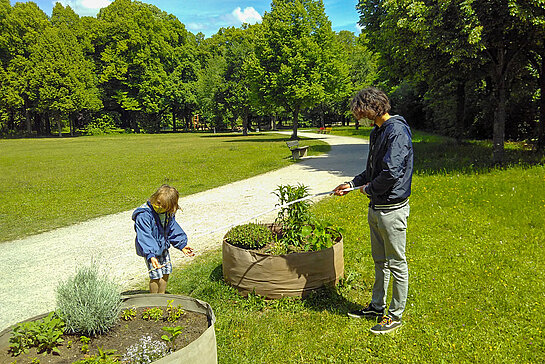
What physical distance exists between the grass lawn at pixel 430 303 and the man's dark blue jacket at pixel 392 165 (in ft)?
4.96

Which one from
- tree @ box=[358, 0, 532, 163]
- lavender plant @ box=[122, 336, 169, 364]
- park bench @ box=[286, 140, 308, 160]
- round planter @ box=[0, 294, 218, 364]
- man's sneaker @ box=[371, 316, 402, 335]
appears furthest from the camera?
park bench @ box=[286, 140, 308, 160]

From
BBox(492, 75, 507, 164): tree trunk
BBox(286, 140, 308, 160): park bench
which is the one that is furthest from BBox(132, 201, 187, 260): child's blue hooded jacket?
BBox(286, 140, 308, 160): park bench

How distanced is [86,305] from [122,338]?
400 millimetres

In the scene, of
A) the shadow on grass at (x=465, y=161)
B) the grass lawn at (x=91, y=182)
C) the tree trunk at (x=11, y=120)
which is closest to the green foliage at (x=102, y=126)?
the tree trunk at (x=11, y=120)

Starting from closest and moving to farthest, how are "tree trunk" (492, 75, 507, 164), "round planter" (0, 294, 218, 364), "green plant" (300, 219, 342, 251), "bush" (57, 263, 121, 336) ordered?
"round planter" (0, 294, 218, 364)
"bush" (57, 263, 121, 336)
"green plant" (300, 219, 342, 251)
"tree trunk" (492, 75, 507, 164)

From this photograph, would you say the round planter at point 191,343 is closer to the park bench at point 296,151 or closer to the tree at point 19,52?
the park bench at point 296,151

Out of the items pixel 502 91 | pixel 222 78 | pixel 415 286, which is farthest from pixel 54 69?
pixel 415 286

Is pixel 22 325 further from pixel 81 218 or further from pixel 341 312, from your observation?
pixel 81 218

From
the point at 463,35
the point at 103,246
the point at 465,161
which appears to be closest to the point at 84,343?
the point at 103,246

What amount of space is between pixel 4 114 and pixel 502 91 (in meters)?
63.4

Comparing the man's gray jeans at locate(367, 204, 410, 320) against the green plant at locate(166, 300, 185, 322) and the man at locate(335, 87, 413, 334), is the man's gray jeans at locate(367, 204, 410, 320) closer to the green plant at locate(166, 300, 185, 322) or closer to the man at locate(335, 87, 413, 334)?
the man at locate(335, 87, 413, 334)

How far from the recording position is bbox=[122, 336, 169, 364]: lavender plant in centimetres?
264

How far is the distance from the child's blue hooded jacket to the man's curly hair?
244cm

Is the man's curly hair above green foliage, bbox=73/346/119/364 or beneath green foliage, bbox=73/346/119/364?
above
